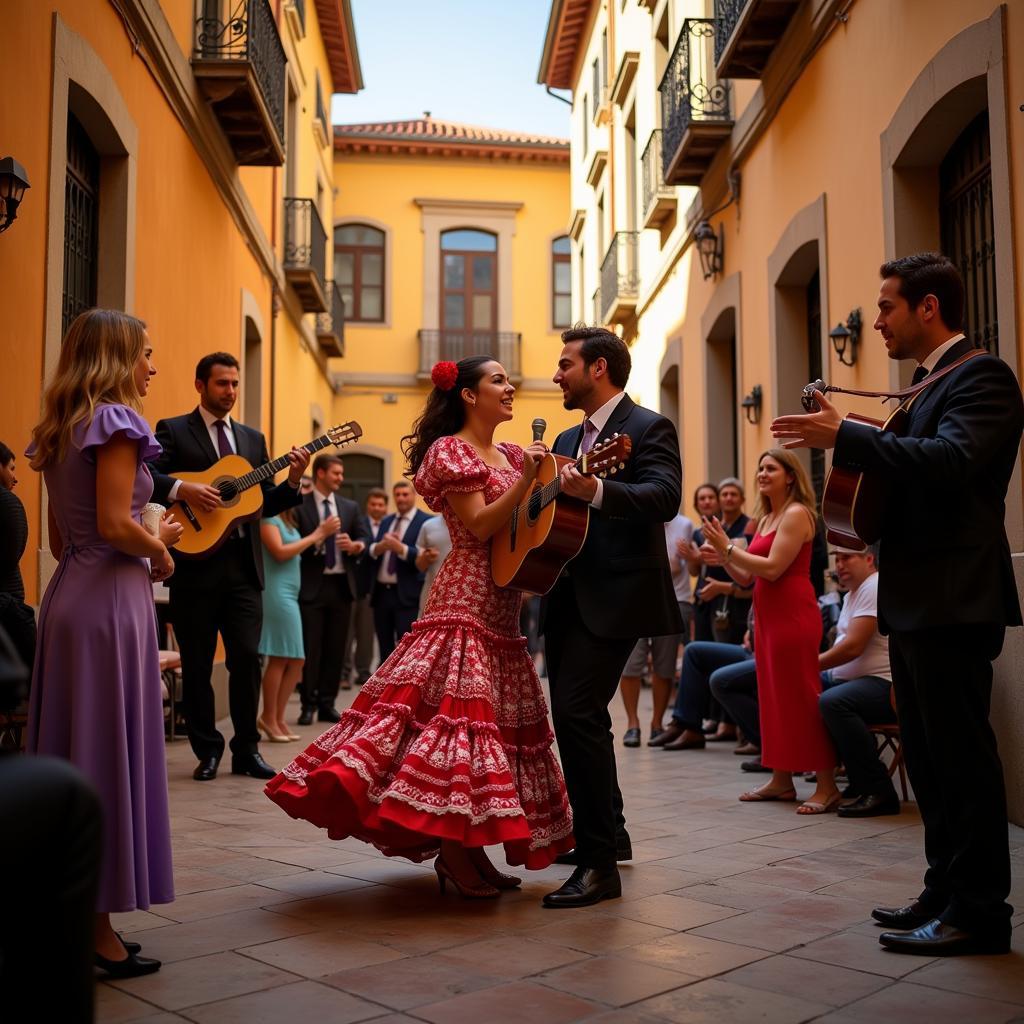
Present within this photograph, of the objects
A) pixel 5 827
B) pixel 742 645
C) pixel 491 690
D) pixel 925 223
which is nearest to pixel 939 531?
pixel 491 690

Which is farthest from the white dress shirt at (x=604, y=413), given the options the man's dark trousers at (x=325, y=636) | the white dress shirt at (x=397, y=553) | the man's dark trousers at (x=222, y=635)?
the white dress shirt at (x=397, y=553)

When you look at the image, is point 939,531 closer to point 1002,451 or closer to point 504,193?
point 1002,451

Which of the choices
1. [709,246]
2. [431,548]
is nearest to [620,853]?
[431,548]

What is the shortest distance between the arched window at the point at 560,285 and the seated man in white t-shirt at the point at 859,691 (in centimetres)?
2090

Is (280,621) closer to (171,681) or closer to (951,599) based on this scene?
(171,681)

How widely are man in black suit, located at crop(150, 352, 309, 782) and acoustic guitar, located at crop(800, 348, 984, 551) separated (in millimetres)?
3472

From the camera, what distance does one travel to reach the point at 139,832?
3393mm

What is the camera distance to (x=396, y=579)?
1091 centimetres

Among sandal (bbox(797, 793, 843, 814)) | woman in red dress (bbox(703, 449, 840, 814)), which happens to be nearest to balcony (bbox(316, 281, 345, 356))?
woman in red dress (bbox(703, 449, 840, 814))

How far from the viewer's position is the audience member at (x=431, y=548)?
10109 millimetres

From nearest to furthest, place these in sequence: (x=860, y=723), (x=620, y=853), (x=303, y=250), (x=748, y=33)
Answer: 1. (x=620, y=853)
2. (x=860, y=723)
3. (x=748, y=33)
4. (x=303, y=250)

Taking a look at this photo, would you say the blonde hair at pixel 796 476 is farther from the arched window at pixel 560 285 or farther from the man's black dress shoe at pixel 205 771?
the arched window at pixel 560 285

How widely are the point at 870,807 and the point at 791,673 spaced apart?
0.77 meters

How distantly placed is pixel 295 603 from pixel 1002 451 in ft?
19.7
